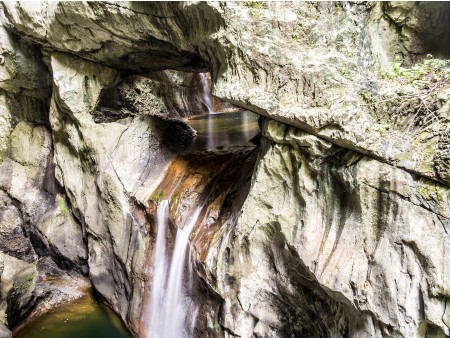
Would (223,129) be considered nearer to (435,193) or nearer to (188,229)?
(188,229)

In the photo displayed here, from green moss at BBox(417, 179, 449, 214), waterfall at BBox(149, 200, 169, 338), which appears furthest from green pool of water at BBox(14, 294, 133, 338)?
green moss at BBox(417, 179, 449, 214)

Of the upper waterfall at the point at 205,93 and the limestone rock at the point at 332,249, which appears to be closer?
the limestone rock at the point at 332,249

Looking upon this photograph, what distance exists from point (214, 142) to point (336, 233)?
5.97m

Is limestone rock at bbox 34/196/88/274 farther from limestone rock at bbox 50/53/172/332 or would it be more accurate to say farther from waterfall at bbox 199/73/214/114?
waterfall at bbox 199/73/214/114

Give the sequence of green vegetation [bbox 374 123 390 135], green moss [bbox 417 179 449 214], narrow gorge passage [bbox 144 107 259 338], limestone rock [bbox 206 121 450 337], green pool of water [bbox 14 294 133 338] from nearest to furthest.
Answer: green moss [bbox 417 179 449 214] → limestone rock [bbox 206 121 450 337] → green vegetation [bbox 374 123 390 135] → narrow gorge passage [bbox 144 107 259 338] → green pool of water [bbox 14 294 133 338]

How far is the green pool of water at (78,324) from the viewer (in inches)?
275

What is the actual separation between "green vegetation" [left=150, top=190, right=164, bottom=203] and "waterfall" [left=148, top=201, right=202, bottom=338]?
0.41 m

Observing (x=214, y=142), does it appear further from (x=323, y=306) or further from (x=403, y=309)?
(x=403, y=309)

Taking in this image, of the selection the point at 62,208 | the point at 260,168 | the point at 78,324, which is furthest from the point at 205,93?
the point at 260,168

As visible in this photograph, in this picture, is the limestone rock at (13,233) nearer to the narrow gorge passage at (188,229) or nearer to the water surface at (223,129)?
the narrow gorge passage at (188,229)

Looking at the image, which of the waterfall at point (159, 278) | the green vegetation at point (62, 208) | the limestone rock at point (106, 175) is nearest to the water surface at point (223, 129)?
the limestone rock at point (106, 175)

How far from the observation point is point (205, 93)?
1708 cm

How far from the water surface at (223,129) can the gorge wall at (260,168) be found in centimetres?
150

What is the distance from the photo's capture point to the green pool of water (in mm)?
6980
